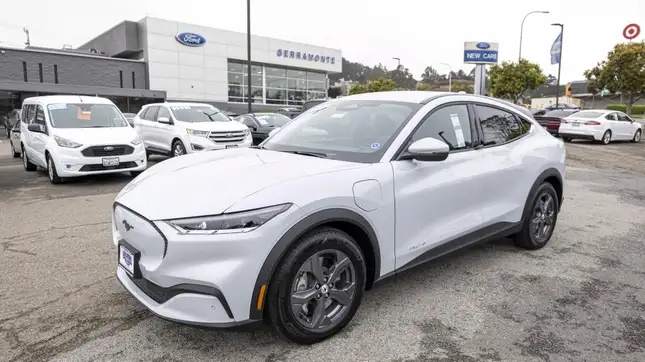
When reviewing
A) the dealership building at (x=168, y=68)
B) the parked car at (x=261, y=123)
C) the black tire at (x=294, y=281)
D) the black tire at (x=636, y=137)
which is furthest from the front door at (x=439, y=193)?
the dealership building at (x=168, y=68)

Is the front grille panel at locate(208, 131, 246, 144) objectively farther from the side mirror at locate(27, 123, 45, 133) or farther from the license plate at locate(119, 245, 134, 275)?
the license plate at locate(119, 245, 134, 275)

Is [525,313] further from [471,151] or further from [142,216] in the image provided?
[142,216]

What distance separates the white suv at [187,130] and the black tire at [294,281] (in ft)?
27.8

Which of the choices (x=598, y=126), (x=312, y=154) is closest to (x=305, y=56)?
(x=598, y=126)

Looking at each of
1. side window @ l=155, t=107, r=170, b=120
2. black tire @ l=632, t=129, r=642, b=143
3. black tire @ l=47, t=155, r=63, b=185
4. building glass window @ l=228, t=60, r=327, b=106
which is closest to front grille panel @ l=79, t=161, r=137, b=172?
black tire @ l=47, t=155, r=63, b=185

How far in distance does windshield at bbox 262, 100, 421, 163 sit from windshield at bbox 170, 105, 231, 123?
817 centimetres

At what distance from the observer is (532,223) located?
456 centimetres

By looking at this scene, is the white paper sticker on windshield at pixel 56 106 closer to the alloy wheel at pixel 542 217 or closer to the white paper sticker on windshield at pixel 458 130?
the white paper sticker on windshield at pixel 458 130

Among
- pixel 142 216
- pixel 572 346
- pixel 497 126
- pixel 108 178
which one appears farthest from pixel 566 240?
pixel 108 178

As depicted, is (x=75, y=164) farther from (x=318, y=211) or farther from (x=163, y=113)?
(x=318, y=211)

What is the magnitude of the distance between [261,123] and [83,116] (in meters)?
6.07

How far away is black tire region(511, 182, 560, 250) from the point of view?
14.5ft

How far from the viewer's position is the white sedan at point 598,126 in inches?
728

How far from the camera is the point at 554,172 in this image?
15.5 ft
